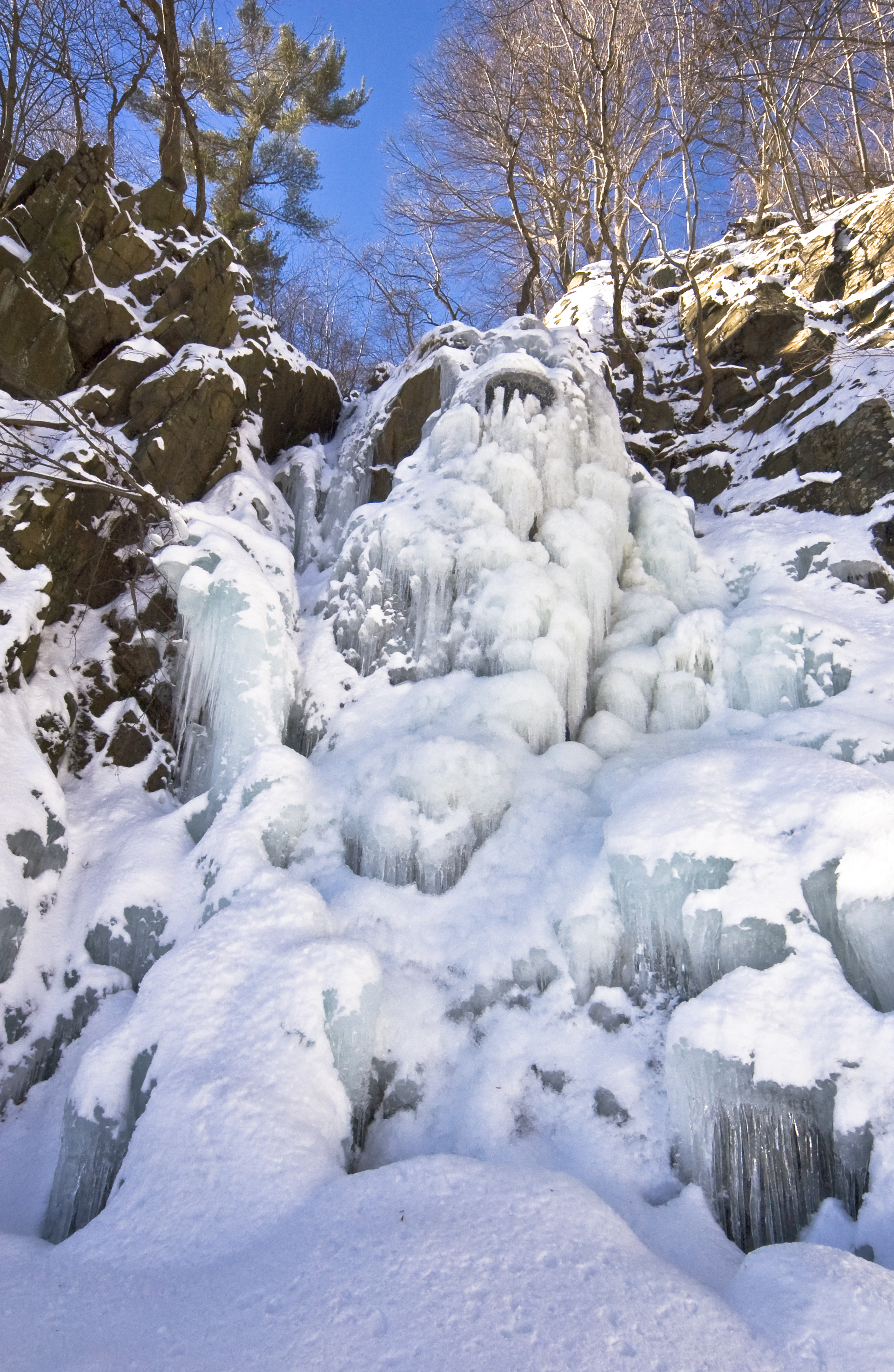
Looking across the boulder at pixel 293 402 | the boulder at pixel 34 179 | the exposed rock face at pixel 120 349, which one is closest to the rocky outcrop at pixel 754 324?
the boulder at pixel 293 402

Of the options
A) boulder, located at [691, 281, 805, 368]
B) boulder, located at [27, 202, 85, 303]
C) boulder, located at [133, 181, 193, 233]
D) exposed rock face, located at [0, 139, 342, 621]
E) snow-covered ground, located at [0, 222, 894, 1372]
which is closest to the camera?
snow-covered ground, located at [0, 222, 894, 1372]

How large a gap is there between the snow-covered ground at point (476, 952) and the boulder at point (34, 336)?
2166 millimetres

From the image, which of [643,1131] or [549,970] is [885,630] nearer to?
[549,970]

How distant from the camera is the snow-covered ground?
2.37m

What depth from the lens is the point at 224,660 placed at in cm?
541

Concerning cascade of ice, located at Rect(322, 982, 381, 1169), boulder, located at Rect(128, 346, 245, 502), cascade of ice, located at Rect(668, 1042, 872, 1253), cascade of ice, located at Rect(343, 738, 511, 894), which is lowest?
cascade of ice, located at Rect(668, 1042, 872, 1253)

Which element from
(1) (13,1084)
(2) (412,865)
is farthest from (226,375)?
(1) (13,1084)

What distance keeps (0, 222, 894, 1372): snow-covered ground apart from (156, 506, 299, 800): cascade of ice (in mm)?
36

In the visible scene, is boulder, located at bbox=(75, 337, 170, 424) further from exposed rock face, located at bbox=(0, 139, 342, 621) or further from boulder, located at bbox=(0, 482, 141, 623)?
boulder, located at bbox=(0, 482, 141, 623)

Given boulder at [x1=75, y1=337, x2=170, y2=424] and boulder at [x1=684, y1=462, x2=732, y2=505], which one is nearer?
boulder at [x1=75, y1=337, x2=170, y2=424]

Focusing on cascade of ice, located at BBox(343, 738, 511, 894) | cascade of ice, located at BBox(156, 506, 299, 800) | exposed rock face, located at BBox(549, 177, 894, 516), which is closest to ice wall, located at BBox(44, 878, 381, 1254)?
cascade of ice, located at BBox(343, 738, 511, 894)

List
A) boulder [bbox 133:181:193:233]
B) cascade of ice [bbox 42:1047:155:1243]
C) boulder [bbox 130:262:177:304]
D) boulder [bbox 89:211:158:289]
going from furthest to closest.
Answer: boulder [bbox 133:181:193:233], boulder [bbox 130:262:177:304], boulder [bbox 89:211:158:289], cascade of ice [bbox 42:1047:155:1243]

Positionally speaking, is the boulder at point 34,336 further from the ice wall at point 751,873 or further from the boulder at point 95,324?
the ice wall at point 751,873

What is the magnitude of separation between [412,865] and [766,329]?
26.9ft
